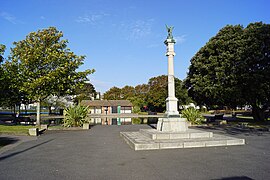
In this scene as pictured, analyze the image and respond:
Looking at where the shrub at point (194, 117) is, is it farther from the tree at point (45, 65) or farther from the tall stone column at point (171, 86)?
the tree at point (45, 65)

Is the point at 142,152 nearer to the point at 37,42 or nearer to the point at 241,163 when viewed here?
the point at 241,163

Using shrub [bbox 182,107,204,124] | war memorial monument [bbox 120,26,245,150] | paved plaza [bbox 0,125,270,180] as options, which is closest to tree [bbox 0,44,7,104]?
paved plaza [bbox 0,125,270,180]

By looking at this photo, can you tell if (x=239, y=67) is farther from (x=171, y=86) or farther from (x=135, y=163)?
(x=135, y=163)

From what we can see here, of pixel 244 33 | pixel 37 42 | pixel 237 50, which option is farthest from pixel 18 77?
pixel 244 33

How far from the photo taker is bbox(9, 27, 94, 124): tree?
701 inches

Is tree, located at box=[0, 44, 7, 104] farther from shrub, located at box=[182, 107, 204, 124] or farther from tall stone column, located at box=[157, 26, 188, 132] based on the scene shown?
shrub, located at box=[182, 107, 204, 124]

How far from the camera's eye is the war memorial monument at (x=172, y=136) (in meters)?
9.33

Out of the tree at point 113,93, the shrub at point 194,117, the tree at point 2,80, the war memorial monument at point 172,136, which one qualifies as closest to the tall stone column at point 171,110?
the war memorial monument at point 172,136

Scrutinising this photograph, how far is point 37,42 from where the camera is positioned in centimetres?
1900

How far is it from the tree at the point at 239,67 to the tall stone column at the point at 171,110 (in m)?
8.94

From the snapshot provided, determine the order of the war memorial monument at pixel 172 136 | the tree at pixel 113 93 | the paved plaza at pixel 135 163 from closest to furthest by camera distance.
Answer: the paved plaza at pixel 135 163, the war memorial monument at pixel 172 136, the tree at pixel 113 93

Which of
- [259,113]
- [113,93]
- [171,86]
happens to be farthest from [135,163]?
[113,93]

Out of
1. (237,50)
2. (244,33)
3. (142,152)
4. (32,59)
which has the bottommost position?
(142,152)

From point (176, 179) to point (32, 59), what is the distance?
1625 centimetres
